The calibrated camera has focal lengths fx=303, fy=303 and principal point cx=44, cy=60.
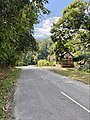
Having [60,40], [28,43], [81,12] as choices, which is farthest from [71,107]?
[60,40]

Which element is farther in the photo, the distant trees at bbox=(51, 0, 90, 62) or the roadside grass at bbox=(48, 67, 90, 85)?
the distant trees at bbox=(51, 0, 90, 62)

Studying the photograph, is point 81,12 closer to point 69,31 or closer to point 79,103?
point 69,31

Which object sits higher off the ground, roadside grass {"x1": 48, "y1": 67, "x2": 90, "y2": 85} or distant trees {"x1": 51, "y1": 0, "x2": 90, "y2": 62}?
distant trees {"x1": 51, "y1": 0, "x2": 90, "y2": 62}

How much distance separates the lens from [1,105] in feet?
40.3

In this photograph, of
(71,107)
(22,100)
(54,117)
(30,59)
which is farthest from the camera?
(30,59)

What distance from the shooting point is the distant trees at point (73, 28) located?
52.5 metres

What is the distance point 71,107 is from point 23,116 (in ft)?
8.60

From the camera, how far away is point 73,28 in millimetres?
54625

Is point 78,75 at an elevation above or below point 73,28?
below

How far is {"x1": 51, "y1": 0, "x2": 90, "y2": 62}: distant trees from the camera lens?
52531mm

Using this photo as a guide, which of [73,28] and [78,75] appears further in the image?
[73,28]

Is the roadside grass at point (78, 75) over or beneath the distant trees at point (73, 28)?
beneath

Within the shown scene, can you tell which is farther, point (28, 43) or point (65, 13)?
point (65, 13)

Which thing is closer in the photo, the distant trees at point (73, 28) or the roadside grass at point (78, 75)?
the roadside grass at point (78, 75)
